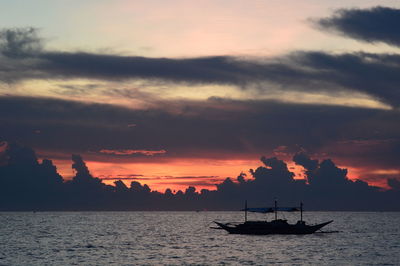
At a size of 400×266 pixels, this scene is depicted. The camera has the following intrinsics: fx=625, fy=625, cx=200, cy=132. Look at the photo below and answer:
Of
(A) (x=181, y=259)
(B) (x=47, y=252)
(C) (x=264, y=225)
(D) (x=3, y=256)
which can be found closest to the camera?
(A) (x=181, y=259)

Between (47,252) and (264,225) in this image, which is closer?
(47,252)

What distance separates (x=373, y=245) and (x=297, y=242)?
1838 centimetres

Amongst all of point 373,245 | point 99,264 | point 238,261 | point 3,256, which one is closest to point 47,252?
point 3,256

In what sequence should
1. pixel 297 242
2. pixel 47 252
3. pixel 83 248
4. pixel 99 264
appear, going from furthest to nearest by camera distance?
pixel 297 242 → pixel 83 248 → pixel 47 252 → pixel 99 264

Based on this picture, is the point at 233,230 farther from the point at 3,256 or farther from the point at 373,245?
Answer: the point at 3,256

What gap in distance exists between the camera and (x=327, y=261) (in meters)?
105

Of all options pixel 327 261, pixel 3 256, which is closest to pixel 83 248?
pixel 3 256

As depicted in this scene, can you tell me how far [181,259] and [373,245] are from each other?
195 ft

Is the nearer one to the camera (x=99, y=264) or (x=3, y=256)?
(x=99, y=264)

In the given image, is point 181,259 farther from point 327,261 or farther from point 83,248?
point 83,248

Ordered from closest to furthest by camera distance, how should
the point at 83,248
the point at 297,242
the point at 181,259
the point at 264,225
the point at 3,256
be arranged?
the point at 181,259
the point at 3,256
the point at 83,248
the point at 297,242
the point at 264,225

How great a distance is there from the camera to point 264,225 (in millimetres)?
153625

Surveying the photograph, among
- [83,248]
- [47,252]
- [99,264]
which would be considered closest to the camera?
[99,264]

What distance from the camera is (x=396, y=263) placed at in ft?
341
